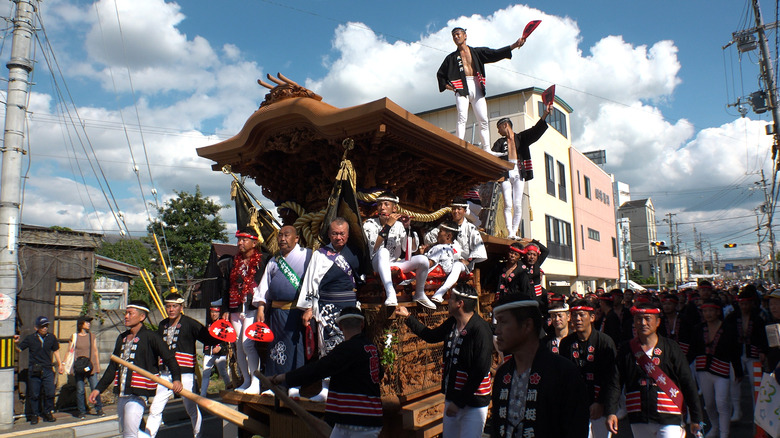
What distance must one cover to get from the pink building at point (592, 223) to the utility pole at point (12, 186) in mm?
24785

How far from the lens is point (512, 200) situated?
938cm

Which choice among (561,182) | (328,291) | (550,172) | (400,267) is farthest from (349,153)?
(561,182)

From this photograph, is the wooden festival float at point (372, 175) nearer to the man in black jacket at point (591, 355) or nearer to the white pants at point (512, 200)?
the man in black jacket at point (591, 355)

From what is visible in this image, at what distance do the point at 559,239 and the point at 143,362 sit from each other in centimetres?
2308

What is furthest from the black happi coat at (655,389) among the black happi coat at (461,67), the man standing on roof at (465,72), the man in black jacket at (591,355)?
the black happi coat at (461,67)

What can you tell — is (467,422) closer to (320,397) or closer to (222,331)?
(320,397)

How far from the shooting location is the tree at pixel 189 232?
2666 cm

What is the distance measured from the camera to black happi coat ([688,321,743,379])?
20.9ft

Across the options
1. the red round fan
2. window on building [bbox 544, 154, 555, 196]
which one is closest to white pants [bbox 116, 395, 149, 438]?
the red round fan

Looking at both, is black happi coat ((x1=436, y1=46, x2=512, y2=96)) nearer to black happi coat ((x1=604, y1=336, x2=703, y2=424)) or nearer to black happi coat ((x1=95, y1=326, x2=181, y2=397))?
black happi coat ((x1=604, y1=336, x2=703, y2=424))

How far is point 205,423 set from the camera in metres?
9.12

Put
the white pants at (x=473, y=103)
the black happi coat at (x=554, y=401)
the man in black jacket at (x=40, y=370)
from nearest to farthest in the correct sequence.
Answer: the black happi coat at (x=554, y=401) → the white pants at (x=473, y=103) → the man in black jacket at (x=40, y=370)

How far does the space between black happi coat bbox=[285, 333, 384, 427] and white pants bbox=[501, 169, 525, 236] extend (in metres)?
5.84

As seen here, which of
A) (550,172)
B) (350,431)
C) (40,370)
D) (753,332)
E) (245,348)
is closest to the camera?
(350,431)
